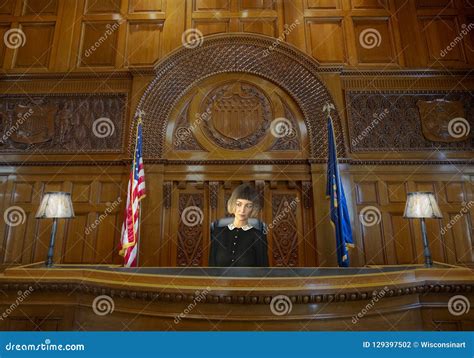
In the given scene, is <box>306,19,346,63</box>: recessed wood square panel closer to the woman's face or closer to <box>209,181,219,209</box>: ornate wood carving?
<box>209,181,219,209</box>: ornate wood carving

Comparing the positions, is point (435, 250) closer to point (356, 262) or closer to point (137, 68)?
point (356, 262)

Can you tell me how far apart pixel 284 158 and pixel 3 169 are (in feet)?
13.2

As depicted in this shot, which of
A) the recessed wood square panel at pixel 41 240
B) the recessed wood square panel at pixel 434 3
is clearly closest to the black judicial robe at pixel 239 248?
the recessed wood square panel at pixel 41 240

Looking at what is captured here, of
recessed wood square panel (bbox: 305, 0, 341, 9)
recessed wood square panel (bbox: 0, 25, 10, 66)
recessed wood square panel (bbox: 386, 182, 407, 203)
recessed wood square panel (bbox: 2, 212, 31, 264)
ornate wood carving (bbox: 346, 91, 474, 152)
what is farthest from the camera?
recessed wood square panel (bbox: 305, 0, 341, 9)

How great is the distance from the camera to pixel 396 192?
4047 mm

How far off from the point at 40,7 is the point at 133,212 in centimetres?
408

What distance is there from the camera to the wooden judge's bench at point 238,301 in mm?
1521

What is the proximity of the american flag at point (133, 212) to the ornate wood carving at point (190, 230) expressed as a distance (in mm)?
595

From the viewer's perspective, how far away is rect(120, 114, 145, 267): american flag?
11.2 feet

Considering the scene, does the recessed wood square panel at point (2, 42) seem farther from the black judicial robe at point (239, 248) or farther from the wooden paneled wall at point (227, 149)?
the black judicial robe at point (239, 248)

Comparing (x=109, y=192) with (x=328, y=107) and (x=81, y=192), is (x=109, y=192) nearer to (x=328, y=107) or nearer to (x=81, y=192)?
(x=81, y=192)

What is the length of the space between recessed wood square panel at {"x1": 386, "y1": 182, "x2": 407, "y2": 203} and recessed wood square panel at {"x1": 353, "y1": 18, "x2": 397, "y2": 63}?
1.95 meters

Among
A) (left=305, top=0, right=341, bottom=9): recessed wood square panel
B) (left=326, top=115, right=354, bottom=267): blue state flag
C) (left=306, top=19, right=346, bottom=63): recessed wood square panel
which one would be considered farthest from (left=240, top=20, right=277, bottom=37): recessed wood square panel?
(left=326, top=115, right=354, bottom=267): blue state flag

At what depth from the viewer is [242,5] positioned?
470cm
